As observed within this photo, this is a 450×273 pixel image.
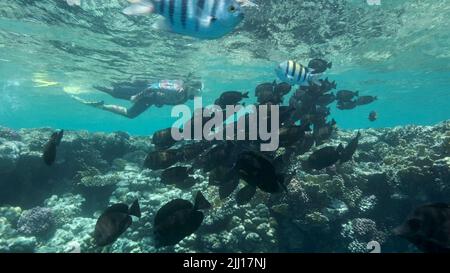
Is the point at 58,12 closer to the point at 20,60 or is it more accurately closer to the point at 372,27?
the point at 20,60

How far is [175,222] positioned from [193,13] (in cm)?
296

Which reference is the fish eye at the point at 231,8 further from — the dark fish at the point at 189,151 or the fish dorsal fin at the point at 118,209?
the dark fish at the point at 189,151

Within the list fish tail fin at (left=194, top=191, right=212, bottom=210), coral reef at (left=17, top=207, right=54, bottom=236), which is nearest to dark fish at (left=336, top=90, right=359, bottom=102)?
fish tail fin at (left=194, top=191, right=212, bottom=210)

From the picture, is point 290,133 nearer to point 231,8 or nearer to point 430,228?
point 430,228

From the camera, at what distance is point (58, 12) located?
51.4ft

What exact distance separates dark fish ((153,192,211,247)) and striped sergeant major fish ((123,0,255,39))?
269cm

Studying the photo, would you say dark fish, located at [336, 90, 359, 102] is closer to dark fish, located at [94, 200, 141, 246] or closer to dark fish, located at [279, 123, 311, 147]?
dark fish, located at [279, 123, 311, 147]

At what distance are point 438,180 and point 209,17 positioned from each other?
8973mm

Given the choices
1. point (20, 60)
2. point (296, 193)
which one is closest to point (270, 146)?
point (296, 193)

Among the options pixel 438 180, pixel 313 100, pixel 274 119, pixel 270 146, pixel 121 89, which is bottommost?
pixel 438 180

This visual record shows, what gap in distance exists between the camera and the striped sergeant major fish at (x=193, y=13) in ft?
9.02

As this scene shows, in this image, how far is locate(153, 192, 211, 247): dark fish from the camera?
14.9 feet

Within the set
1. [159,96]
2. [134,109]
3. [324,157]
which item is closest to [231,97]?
[324,157]

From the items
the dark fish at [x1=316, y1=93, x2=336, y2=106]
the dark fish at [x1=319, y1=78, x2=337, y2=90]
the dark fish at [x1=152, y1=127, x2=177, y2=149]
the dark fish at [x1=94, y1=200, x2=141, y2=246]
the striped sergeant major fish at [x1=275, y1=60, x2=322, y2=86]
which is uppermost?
the dark fish at [x1=319, y1=78, x2=337, y2=90]
